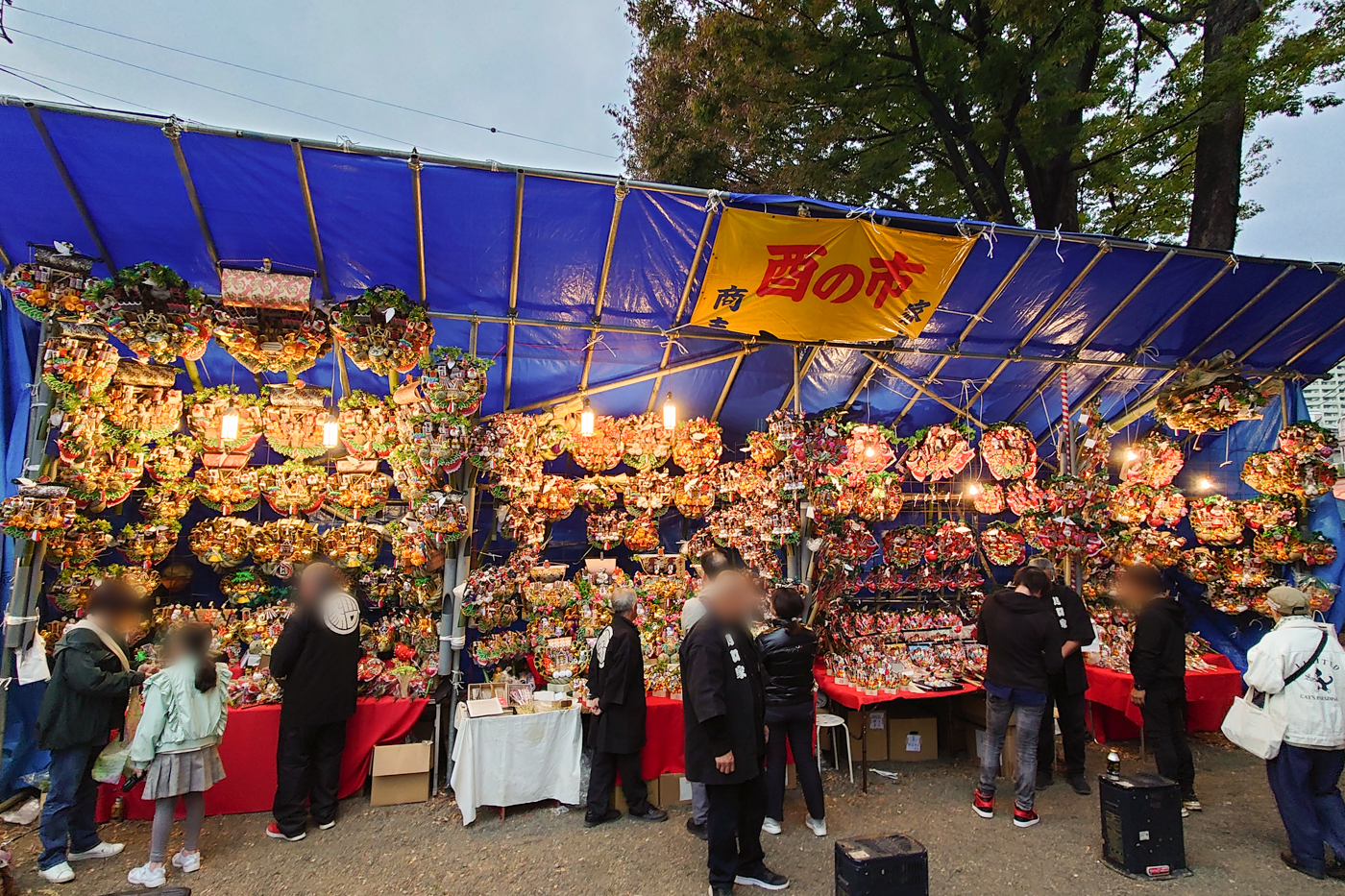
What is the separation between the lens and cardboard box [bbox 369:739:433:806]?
17.0 ft

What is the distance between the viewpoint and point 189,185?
4.67 metres

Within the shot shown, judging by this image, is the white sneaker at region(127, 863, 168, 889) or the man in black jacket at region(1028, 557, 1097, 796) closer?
the white sneaker at region(127, 863, 168, 889)

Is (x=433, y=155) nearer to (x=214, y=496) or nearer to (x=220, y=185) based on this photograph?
(x=220, y=185)

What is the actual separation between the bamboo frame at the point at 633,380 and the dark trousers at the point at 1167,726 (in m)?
4.27

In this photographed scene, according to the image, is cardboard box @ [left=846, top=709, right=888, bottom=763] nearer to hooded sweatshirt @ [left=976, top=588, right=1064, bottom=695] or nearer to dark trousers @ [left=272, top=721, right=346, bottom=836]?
hooded sweatshirt @ [left=976, top=588, right=1064, bottom=695]

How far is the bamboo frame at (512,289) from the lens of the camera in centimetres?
498

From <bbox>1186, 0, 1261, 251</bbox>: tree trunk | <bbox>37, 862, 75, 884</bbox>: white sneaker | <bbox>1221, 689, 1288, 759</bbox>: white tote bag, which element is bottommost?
<bbox>37, 862, 75, 884</bbox>: white sneaker

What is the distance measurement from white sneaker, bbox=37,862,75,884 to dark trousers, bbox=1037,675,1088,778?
673 cm

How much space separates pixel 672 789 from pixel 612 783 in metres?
0.51

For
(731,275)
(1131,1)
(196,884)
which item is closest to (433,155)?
(731,275)

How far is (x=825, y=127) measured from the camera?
9.32 m

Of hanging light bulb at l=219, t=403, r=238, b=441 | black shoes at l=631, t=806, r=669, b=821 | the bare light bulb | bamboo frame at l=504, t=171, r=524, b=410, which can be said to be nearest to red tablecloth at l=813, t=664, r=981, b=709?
black shoes at l=631, t=806, r=669, b=821

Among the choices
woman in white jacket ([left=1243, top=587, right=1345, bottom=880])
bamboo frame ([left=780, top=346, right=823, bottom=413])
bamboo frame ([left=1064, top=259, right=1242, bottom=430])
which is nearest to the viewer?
woman in white jacket ([left=1243, top=587, right=1345, bottom=880])

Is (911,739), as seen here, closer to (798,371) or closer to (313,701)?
(798,371)
